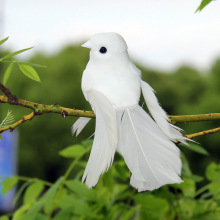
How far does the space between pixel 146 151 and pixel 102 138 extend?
0.25ft

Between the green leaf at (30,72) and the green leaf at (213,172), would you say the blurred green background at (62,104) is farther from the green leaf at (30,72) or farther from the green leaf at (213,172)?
the green leaf at (30,72)

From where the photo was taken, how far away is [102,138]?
0.63m

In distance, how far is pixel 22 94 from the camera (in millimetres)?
24875

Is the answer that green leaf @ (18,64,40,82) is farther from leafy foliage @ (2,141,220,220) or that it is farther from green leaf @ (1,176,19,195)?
green leaf @ (1,176,19,195)

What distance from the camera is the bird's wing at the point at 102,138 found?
1.95ft

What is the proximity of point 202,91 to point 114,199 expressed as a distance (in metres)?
26.6

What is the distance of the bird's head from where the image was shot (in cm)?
62

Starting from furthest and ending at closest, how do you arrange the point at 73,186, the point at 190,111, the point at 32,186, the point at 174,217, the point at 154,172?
1. the point at 190,111
2. the point at 174,217
3. the point at 32,186
4. the point at 73,186
5. the point at 154,172

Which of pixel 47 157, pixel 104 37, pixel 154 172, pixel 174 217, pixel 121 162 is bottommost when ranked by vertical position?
pixel 47 157

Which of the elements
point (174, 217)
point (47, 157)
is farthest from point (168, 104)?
point (174, 217)

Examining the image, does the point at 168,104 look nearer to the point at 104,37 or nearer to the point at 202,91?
the point at 202,91

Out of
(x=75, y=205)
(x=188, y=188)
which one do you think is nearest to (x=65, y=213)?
(x=75, y=205)

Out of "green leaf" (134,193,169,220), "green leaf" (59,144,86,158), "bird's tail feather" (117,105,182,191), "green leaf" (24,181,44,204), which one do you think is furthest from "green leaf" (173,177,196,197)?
"bird's tail feather" (117,105,182,191)

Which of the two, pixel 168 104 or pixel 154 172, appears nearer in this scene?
pixel 154 172
